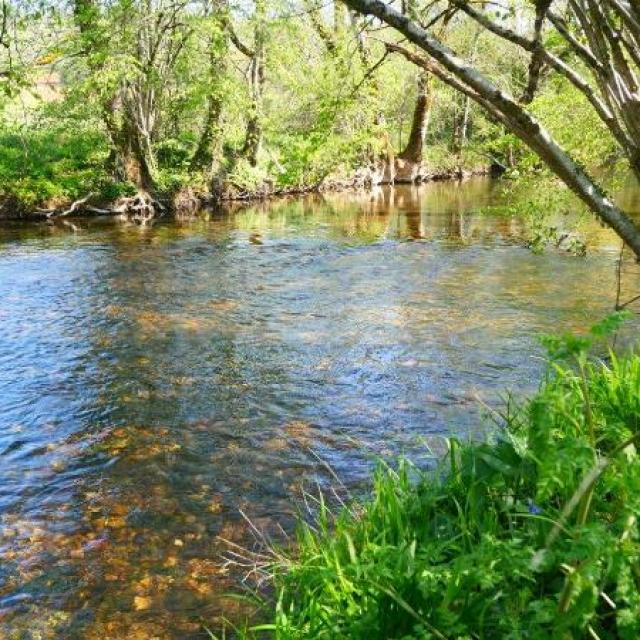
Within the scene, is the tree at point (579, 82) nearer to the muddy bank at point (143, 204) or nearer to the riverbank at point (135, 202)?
the muddy bank at point (143, 204)

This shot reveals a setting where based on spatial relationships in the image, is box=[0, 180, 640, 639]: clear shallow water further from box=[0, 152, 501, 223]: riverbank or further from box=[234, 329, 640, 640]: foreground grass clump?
box=[0, 152, 501, 223]: riverbank

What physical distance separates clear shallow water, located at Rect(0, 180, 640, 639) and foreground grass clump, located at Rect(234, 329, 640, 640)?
48.8 inches

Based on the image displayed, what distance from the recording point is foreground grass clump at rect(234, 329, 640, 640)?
2.48 meters

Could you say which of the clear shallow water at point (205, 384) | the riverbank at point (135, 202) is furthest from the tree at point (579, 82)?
the riverbank at point (135, 202)

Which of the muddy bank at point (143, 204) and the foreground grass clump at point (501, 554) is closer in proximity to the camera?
the foreground grass clump at point (501, 554)

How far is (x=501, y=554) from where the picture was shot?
8.75 feet

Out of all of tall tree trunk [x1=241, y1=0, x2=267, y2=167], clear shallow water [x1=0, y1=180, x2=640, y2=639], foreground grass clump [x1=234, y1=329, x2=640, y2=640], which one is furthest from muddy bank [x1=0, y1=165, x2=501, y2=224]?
foreground grass clump [x1=234, y1=329, x2=640, y2=640]

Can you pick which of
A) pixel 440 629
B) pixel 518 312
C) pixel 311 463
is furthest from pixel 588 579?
pixel 518 312

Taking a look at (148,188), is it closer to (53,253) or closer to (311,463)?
(53,253)

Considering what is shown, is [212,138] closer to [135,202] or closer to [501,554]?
[135,202]

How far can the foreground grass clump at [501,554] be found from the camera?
248 centimetres

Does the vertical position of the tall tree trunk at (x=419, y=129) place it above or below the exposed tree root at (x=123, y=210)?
above

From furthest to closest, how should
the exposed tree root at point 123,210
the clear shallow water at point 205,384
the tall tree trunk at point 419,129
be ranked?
the tall tree trunk at point 419,129 < the exposed tree root at point 123,210 < the clear shallow water at point 205,384

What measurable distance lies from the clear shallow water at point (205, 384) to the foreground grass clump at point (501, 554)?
1240mm
